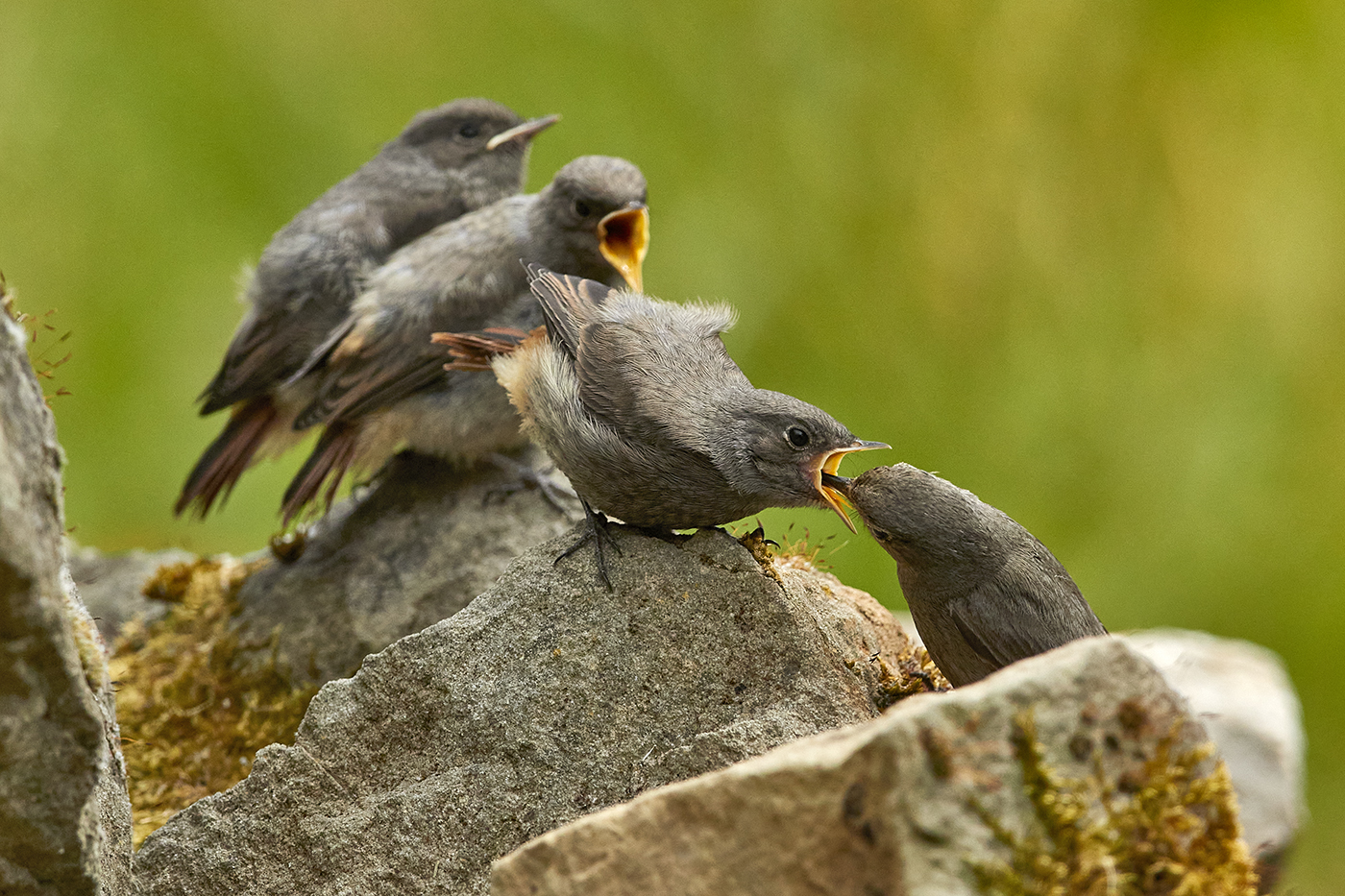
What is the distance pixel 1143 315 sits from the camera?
6855 millimetres

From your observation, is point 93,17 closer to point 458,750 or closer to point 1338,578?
point 458,750

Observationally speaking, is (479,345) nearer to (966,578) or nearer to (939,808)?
(966,578)

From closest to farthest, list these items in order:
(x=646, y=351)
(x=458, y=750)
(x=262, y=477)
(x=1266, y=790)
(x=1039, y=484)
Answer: (x=458, y=750), (x=646, y=351), (x=1266, y=790), (x=1039, y=484), (x=262, y=477)

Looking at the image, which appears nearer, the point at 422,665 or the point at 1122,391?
the point at 422,665

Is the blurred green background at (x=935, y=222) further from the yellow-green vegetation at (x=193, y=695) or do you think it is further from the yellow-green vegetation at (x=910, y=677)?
the yellow-green vegetation at (x=910, y=677)

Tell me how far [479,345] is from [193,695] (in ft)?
5.93

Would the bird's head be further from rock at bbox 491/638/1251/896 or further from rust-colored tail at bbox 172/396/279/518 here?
rust-colored tail at bbox 172/396/279/518

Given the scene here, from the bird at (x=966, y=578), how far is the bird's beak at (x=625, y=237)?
1.73 meters

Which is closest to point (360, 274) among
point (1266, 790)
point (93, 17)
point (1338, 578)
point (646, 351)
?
point (646, 351)

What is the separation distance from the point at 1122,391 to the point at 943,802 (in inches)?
206

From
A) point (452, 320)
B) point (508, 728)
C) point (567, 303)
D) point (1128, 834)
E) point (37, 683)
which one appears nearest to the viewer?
point (1128, 834)

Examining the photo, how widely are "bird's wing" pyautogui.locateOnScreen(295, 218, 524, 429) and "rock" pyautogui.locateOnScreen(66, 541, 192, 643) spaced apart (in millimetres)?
1207

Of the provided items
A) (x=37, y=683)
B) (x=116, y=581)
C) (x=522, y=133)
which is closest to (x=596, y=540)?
(x=37, y=683)

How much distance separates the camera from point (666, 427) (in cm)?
335
